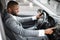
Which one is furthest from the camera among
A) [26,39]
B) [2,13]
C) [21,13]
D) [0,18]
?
[21,13]

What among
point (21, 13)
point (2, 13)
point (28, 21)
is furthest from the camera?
point (21, 13)

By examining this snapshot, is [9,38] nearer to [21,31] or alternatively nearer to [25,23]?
[21,31]

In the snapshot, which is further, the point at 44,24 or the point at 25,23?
the point at 25,23

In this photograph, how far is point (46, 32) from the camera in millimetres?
2219

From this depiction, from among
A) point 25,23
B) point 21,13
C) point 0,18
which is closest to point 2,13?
point 0,18

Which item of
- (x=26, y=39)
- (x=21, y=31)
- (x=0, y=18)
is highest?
(x=0, y=18)

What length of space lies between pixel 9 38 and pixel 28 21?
0.95 metres

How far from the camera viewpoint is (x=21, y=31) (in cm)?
228

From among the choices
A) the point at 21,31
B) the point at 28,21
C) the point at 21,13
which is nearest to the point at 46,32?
the point at 21,31

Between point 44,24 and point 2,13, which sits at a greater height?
point 2,13

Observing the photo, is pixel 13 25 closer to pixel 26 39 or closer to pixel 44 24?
pixel 26 39

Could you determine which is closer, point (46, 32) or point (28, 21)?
point (46, 32)

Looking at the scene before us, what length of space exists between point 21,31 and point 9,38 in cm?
25

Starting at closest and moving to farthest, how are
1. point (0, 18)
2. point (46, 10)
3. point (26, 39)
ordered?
1. point (0, 18)
2. point (26, 39)
3. point (46, 10)
